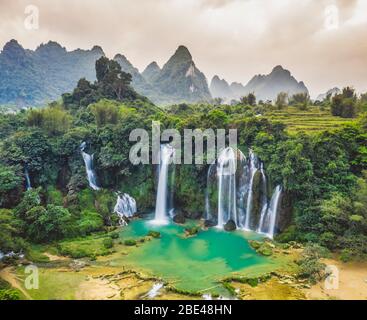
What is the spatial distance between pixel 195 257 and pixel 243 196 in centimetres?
521

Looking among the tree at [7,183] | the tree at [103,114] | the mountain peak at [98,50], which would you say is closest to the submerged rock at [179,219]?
the tree at [7,183]

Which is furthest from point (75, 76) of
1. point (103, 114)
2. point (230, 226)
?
point (230, 226)

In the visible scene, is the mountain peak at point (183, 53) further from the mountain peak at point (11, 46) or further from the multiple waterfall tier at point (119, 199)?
the multiple waterfall tier at point (119, 199)

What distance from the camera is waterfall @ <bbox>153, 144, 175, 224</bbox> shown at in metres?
18.6

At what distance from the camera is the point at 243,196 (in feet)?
56.0

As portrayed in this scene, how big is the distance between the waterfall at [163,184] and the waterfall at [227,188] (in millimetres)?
3223

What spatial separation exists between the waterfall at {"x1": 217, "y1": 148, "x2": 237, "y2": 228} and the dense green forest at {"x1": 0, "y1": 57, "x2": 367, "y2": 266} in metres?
1.02

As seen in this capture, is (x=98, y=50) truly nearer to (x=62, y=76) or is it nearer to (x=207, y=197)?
(x=62, y=76)

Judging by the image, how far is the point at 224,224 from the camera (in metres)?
17.0

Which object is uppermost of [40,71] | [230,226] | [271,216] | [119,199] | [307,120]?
[40,71]
